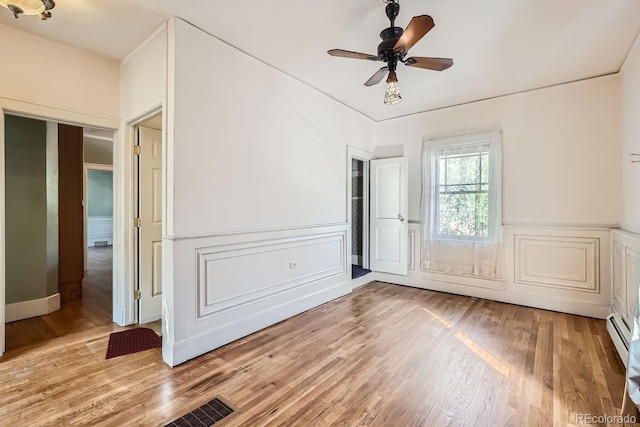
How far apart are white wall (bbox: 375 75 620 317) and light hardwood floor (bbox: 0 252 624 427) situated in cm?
53

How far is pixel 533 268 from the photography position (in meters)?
3.73

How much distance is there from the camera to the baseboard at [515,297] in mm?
3381

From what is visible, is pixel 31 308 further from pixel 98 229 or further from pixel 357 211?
pixel 98 229

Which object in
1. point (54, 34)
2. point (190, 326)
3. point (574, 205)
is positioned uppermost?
point (54, 34)

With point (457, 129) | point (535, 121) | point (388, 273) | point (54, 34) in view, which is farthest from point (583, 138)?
point (54, 34)

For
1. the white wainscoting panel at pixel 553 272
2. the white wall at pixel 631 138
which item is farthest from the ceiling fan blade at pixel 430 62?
the white wainscoting panel at pixel 553 272

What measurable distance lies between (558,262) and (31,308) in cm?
610

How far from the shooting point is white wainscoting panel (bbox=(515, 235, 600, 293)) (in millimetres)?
3395

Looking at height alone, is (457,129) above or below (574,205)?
above

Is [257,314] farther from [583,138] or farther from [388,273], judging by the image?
[583,138]

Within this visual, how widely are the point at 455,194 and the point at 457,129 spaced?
3.11ft

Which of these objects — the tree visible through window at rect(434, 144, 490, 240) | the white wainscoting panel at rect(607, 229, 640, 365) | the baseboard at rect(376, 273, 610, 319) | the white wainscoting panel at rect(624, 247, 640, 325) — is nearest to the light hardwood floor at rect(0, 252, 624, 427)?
the white wainscoting panel at rect(607, 229, 640, 365)

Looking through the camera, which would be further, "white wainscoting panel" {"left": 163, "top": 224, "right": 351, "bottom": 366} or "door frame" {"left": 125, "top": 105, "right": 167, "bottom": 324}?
"door frame" {"left": 125, "top": 105, "right": 167, "bottom": 324}

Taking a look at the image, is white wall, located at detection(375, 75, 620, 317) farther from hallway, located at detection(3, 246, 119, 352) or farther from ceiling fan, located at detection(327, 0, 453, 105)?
hallway, located at detection(3, 246, 119, 352)
